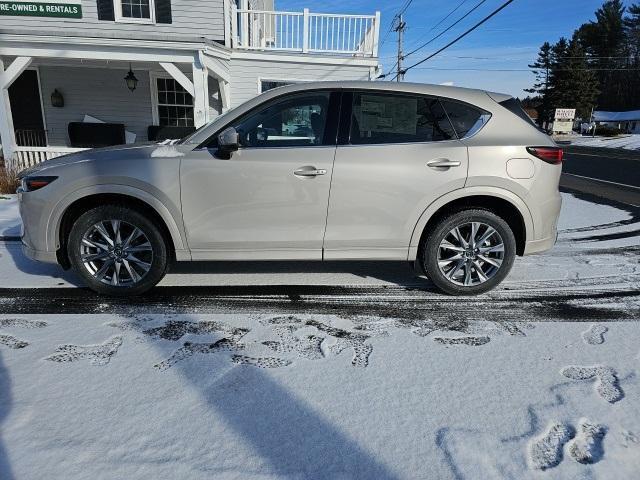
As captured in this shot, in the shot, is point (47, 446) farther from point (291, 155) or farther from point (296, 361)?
point (291, 155)

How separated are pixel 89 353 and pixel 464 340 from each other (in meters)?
2.56

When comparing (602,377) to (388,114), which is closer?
(602,377)

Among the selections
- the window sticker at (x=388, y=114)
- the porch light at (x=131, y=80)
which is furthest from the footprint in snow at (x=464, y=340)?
the porch light at (x=131, y=80)

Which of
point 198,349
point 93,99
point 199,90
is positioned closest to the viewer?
point 198,349

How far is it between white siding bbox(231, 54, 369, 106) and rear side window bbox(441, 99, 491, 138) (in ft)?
32.0

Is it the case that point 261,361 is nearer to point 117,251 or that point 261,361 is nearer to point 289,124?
point 117,251

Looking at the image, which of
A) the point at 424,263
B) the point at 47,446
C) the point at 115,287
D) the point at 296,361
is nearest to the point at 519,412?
the point at 296,361

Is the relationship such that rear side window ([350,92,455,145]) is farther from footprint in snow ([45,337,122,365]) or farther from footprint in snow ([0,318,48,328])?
footprint in snow ([0,318,48,328])

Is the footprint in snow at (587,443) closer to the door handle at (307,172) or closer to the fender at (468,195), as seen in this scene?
the fender at (468,195)

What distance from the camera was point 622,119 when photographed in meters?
76.6

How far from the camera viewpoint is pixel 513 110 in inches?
154

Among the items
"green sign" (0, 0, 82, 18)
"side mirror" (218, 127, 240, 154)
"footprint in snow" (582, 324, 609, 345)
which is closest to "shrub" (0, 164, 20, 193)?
"green sign" (0, 0, 82, 18)

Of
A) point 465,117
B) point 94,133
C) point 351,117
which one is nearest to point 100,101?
point 94,133

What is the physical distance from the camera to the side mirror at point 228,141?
11.6 ft
